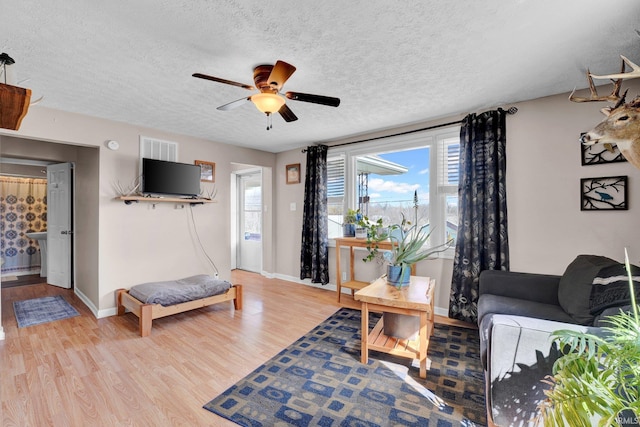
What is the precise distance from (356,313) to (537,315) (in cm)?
187

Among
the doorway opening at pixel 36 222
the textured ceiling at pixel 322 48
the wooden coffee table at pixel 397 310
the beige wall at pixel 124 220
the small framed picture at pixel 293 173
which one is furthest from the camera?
the small framed picture at pixel 293 173

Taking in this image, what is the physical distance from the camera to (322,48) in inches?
Answer: 74.0

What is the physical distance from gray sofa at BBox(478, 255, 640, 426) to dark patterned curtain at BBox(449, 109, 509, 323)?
0.52m

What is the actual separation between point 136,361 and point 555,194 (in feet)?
13.2

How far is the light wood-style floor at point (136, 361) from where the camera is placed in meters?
1.77

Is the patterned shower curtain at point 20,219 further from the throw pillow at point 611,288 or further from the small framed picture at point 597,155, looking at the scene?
the small framed picture at point 597,155

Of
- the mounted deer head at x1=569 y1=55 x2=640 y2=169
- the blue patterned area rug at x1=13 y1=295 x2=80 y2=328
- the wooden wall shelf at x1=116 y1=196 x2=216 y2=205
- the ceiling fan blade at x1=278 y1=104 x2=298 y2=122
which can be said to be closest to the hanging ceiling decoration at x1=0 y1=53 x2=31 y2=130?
the ceiling fan blade at x1=278 y1=104 x2=298 y2=122

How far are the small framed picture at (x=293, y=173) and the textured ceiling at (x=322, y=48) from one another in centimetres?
194

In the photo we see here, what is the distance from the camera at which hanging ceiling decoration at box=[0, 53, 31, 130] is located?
1.42 metres

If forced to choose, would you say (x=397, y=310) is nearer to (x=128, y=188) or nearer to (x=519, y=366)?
(x=519, y=366)

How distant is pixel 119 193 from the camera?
3436mm

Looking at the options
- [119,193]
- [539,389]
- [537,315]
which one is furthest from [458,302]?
[119,193]

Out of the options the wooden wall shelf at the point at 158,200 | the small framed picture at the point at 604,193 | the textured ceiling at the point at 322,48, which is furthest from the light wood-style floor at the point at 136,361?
the small framed picture at the point at 604,193

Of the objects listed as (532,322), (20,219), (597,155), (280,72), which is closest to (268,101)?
(280,72)
